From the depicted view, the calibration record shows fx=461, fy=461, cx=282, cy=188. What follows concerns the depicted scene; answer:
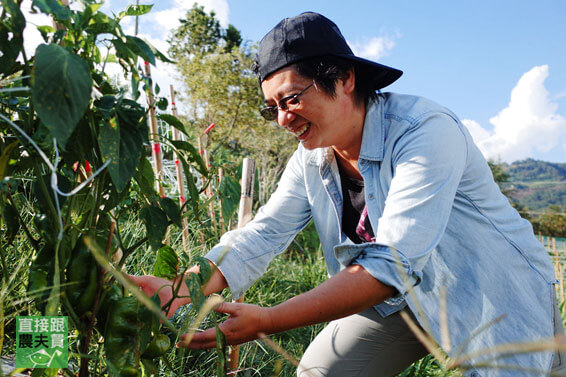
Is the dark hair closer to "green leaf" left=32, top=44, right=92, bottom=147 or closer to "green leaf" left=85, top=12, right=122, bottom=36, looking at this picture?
"green leaf" left=85, top=12, right=122, bottom=36

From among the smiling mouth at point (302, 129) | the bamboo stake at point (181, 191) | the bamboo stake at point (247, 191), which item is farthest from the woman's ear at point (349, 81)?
the bamboo stake at point (181, 191)

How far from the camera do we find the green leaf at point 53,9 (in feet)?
1.99

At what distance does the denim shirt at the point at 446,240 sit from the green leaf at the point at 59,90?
0.67 m

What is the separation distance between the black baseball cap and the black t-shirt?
0.39 m

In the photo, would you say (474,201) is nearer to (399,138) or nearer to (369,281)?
(399,138)

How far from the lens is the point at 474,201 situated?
4.37 ft

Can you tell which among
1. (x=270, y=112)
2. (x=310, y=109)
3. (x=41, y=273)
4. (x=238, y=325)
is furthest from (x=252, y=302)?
(x=41, y=273)

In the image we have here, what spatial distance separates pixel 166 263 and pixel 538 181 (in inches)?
4851

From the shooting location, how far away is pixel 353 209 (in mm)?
1618

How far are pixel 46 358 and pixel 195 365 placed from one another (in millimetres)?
1488

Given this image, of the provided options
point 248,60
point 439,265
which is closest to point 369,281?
point 439,265

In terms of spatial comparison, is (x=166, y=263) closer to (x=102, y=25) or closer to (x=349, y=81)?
(x=102, y=25)

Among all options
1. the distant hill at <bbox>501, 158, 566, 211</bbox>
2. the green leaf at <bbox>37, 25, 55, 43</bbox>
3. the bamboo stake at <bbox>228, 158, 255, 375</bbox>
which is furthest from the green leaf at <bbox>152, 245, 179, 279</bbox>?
the distant hill at <bbox>501, 158, 566, 211</bbox>

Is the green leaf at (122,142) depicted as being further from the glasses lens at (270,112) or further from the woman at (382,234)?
the glasses lens at (270,112)
